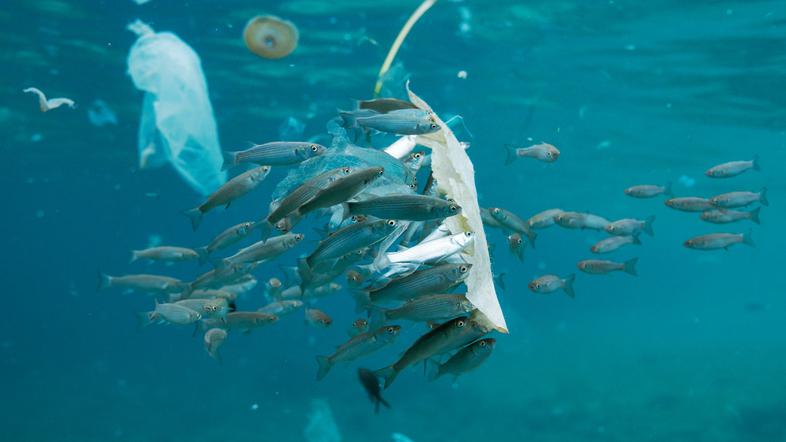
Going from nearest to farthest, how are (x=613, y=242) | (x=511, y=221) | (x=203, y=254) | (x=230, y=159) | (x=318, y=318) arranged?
1. (x=230, y=159)
2. (x=511, y=221)
3. (x=203, y=254)
4. (x=318, y=318)
5. (x=613, y=242)

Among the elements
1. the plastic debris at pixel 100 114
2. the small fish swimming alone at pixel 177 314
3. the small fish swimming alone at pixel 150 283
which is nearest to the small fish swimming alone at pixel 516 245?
the small fish swimming alone at pixel 177 314

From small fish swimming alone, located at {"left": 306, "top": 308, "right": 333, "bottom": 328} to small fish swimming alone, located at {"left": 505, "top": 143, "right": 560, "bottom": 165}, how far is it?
3.40 metres

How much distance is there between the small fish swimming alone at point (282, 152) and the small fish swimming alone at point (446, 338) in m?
1.50

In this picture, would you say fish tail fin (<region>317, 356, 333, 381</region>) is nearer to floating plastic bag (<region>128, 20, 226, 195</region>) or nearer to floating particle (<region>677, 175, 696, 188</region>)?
floating plastic bag (<region>128, 20, 226, 195</region>)

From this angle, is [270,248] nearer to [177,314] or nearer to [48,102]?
[177,314]

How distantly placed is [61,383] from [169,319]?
28144mm

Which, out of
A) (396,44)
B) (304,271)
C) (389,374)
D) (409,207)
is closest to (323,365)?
(304,271)

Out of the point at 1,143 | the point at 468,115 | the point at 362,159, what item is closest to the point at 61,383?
the point at 1,143

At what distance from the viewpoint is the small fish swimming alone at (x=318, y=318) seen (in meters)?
7.07

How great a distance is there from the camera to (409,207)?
8.38 feet

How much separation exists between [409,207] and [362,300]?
2.92 ft

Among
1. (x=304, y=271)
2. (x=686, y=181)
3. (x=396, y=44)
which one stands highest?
(x=396, y=44)

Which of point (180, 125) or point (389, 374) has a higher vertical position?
point (389, 374)

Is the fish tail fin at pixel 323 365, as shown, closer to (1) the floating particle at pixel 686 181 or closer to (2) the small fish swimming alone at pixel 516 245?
(2) the small fish swimming alone at pixel 516 245
